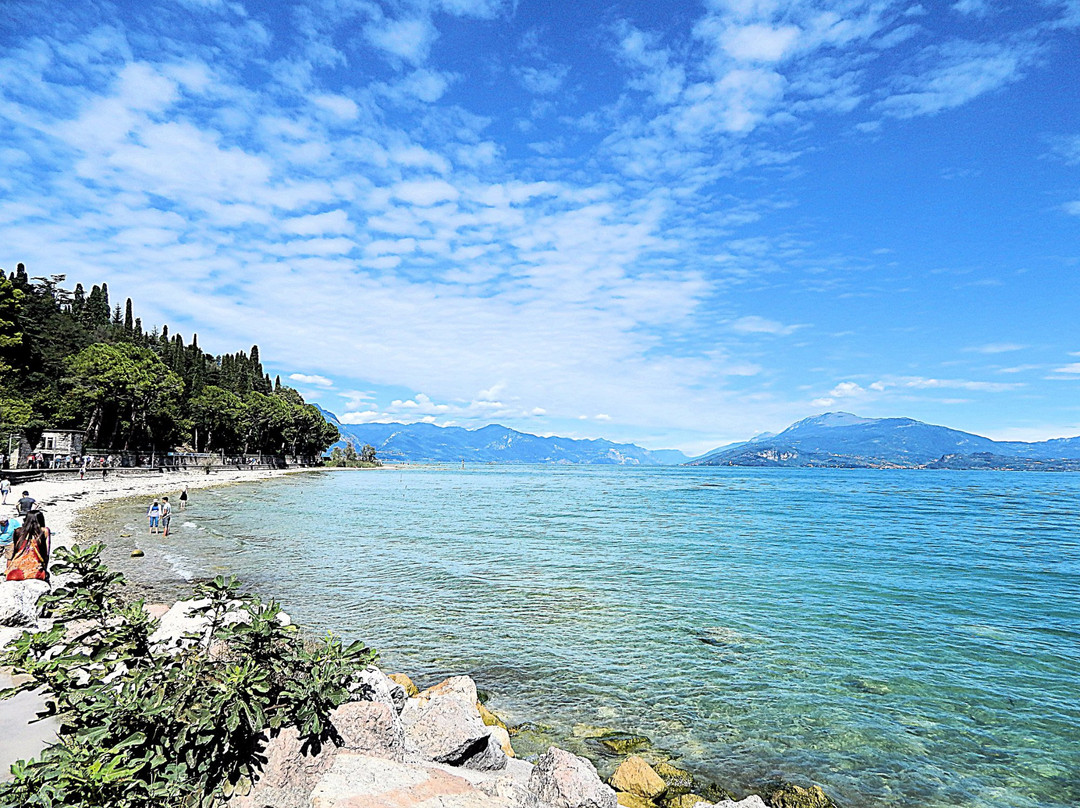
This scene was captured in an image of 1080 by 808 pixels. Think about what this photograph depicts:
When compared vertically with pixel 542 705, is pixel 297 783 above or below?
above

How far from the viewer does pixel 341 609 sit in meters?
17.4

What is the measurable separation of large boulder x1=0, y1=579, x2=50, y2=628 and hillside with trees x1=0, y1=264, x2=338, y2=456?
179ft

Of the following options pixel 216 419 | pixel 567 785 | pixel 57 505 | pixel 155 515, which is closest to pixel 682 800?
pixel 567 785

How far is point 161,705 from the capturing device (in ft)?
17.0

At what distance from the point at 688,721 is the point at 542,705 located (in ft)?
8.32

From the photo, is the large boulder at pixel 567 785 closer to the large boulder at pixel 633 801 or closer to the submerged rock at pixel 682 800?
the large boulder at pixel 633 801

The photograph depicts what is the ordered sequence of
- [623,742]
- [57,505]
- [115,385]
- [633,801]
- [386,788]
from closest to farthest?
[386,788] < [633,801] < [623,742] < [57,505] < [115,385]

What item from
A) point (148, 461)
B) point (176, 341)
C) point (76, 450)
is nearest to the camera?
point (76, 450)

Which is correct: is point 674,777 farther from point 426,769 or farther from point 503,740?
point 426,769

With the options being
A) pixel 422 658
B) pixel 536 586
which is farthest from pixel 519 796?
pixel 536 586

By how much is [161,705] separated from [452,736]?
10.4ft

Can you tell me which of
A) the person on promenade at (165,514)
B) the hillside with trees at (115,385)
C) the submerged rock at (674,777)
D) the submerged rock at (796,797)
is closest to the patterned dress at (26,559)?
the submerged rock at (674,777)

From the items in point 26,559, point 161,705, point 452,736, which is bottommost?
point 452,736

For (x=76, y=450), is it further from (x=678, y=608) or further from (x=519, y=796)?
(x=519, y=796)
